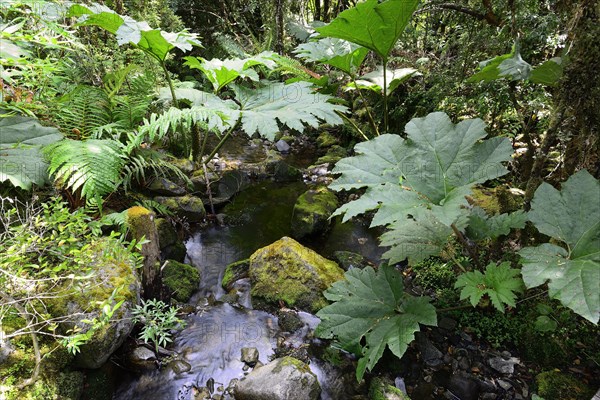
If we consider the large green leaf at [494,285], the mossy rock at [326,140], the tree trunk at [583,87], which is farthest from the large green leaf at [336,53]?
the mossy rock at [326,140]

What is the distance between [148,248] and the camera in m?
2.46

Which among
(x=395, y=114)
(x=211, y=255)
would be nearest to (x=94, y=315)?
(x=211, y=255)

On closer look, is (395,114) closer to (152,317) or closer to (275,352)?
(275,352)

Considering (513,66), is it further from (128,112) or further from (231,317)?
(128,112)

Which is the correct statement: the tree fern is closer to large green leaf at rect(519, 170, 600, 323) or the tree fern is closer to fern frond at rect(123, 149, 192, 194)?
fern frond at rect(123, 149, 192, 194)

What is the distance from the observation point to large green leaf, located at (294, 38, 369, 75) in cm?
289

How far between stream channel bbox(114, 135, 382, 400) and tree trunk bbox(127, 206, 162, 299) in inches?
15.7

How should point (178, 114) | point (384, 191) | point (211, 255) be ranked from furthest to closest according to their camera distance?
1. point (211, 255)
2. point (178, 114)
3. point (384, 191)

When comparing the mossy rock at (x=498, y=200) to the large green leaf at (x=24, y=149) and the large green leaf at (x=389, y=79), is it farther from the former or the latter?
the large green leaf at (x=24, y=149)

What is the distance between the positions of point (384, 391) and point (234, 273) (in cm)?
166

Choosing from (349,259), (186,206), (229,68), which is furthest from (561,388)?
(229,68)

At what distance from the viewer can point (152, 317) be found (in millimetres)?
2211

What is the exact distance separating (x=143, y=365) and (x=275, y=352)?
0.89 meters

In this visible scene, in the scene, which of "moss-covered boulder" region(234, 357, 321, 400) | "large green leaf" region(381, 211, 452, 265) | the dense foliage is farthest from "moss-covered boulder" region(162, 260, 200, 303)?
"large green leaf" region(381, 211, 452, 265)
